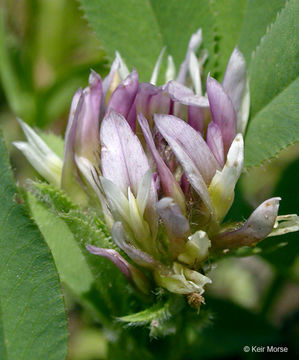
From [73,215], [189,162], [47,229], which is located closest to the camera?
[189,162]

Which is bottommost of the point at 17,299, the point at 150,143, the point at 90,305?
the point at 90,305

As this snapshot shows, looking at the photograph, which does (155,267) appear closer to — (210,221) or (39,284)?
(210,221)

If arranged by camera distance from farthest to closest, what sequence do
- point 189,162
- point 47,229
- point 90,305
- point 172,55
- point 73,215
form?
1. point 172,55
2. point 90,305
3. point 47,229
4. point 73,215
5. point 189,162

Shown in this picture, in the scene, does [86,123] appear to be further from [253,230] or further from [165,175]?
[253,230]

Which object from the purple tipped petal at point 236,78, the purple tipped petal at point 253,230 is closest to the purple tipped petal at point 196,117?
the purple tipped petal at point 236,78

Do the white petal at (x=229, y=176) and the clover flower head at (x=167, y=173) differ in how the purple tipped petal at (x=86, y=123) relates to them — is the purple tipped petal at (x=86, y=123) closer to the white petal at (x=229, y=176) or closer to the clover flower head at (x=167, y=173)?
the clover flower head at (x=167, y=173)

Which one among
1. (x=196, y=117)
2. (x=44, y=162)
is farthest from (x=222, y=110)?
(x=44, y=162)

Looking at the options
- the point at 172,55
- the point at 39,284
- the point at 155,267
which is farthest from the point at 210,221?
the point at 172,55
